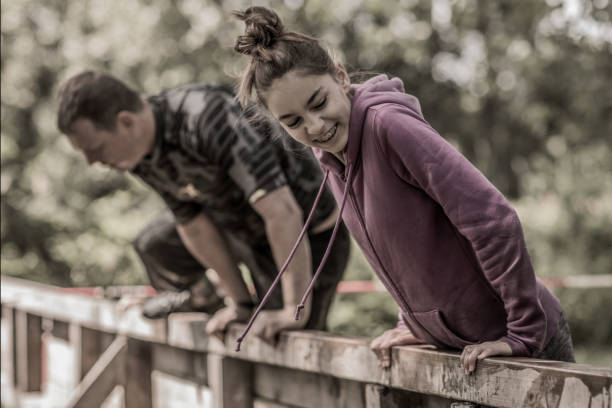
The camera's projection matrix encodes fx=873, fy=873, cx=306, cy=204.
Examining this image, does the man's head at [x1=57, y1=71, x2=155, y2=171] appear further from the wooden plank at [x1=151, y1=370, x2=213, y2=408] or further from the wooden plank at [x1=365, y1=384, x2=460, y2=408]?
the wooden plank at [x1=365, y1=384, x2=460, y2=408]

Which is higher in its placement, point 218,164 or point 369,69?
point 369,69

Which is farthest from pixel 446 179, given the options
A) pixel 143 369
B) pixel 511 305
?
pixel 143 369

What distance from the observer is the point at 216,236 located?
395cm

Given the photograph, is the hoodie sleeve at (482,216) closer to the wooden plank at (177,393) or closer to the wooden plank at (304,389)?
the wooden plank at (304,389)

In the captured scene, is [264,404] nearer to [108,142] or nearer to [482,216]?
[108,142]

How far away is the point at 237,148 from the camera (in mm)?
3330

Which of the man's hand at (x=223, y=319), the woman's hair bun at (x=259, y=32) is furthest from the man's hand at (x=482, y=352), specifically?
the man's hand at (x=223, y=319)

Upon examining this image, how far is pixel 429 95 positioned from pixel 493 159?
6149 millimetres

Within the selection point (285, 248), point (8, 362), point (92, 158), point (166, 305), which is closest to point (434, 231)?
point (285, 248)

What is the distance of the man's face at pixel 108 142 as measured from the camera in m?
3.50

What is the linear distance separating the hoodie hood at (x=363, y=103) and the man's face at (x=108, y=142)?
1.37 m

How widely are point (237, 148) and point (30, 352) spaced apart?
384cm

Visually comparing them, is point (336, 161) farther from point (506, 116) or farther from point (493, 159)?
point (493, 159)

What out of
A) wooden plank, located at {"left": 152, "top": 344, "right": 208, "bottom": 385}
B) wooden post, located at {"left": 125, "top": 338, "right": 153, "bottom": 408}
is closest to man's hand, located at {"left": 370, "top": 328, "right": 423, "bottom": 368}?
wooden plank, located at {"left": 152, "top": 344, "right": 208, "bottom": 385}
